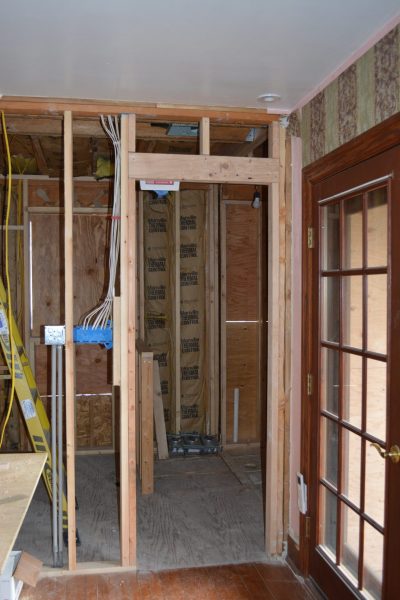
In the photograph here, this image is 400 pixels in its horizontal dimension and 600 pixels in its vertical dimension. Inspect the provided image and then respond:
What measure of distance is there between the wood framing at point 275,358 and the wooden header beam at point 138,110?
18 cm

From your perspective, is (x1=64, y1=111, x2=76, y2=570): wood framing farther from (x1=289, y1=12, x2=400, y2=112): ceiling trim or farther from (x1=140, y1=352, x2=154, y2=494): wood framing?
(x1=289, y1=12, x2=400, y2=112): ceiling trim

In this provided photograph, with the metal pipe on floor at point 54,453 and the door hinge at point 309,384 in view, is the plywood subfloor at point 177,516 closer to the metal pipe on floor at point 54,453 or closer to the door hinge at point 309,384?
the metal pipe on floor at point 54,453

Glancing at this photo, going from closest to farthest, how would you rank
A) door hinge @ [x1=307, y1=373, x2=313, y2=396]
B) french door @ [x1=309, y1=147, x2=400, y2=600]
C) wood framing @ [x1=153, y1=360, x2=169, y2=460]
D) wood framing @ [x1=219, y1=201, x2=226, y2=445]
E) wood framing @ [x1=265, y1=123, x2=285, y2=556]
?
french door @ [x1=309, y1=147, x2=400, y2=600], door hinge @ [x1=307, y1=373, x2=313, y2=396], wood framing @ [x1=265, y1=123, x2=285, y2=556], wood framing @ [x1=153, y1=360, x2=169, y2=460], wood framing @ [x1=219, y1=201, x2=226, y2=445]

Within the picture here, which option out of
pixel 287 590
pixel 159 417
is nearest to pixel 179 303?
pixel 159 417

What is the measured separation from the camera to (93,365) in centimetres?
515

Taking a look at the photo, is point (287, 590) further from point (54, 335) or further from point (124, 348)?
point (54, 335)

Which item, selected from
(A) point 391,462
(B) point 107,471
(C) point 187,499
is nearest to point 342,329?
(A) point 391,462

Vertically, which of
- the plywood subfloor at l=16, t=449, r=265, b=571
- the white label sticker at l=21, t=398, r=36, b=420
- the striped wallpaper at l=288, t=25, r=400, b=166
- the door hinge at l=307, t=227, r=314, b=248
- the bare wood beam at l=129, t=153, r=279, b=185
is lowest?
the plywood subfloor at l=16, t=449, r=265, b=571

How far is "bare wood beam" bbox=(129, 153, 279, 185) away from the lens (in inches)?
115

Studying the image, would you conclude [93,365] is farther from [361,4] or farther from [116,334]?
[361,4]

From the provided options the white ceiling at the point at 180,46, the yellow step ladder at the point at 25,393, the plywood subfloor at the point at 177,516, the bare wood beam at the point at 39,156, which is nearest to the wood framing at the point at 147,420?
the plywood subfloor at the point at 177,516

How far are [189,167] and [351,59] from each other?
98cm

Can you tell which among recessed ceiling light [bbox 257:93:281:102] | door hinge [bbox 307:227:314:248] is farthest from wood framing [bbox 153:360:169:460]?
recessed ceiling light [bbox 257:93:281:102]

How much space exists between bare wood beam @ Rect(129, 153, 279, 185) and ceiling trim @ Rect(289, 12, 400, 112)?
0.43 m
